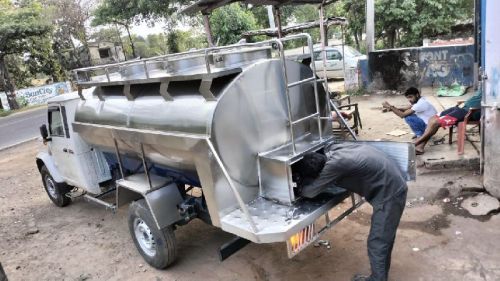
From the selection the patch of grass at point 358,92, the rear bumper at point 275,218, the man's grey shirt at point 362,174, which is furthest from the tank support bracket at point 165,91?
the patch of grass at point 358,92

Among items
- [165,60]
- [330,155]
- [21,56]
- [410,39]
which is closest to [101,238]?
[165,60]

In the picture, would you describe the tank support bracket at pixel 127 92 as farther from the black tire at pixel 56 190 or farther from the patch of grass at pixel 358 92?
the patch of grass at pixel 358 92

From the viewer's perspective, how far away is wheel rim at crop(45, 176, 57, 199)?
277 inches

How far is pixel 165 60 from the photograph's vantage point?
14.4 feet

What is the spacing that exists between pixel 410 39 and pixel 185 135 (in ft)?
60.1

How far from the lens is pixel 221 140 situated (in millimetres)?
3496

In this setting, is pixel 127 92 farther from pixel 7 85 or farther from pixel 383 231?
pixel 7 85

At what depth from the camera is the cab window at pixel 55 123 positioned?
6004 mm

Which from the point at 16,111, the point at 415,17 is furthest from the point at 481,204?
the point at 16,111

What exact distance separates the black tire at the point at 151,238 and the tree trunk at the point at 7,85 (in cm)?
2347

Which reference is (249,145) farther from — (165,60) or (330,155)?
(165,60)

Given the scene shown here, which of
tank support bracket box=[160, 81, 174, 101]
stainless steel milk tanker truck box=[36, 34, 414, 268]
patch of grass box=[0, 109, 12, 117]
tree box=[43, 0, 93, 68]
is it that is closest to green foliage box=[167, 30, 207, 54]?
tree box=[43, 0, 93, 68]

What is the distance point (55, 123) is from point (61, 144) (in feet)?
1.12

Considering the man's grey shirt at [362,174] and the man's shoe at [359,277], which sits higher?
the man's grey shirt at [362,174]
